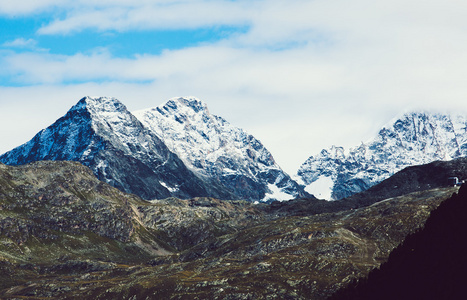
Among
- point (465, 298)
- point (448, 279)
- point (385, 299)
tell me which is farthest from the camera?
point (385, 299)

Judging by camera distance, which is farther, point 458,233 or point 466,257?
point 458,233

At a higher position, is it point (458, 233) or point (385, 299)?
point (458, 233)

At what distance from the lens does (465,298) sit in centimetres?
15475

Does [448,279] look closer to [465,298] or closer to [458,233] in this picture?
[465,298]

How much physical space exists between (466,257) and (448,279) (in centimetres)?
1164

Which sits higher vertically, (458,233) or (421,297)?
(458,233)

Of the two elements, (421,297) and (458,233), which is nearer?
(421,297)

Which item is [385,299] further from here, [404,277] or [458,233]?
[458,233]

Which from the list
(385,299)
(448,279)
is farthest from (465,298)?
(385,299)

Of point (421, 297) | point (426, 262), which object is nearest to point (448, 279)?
point (421, 297)

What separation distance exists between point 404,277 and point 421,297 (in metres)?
21.8

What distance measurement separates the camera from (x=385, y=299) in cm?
19412

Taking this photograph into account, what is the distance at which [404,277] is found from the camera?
654 ft

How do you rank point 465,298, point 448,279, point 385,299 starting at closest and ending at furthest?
point 465,298, point 448,279, point 385,299
